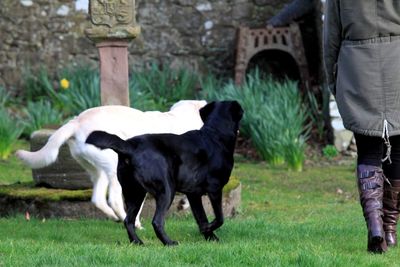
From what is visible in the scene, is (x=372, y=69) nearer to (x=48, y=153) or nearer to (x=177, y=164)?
(x=177, y=164)

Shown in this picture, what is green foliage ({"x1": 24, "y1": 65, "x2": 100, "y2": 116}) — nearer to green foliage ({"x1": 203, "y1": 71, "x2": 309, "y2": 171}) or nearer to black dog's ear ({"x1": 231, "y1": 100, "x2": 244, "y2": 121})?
green foliage ({"x1": 203, "y1": 71, "x2": 309, "y2": 171})

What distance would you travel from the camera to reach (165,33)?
46.7 feet

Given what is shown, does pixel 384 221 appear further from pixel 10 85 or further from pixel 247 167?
pixel 10 85

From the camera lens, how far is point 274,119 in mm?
11516

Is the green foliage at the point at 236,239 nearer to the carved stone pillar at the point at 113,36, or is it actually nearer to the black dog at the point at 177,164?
the black dog at the point at 177,164

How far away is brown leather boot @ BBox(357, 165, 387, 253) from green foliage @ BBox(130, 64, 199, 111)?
6.99 metres

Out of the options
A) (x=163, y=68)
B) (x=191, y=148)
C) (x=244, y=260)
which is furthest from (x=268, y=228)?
(x=163, y=68)

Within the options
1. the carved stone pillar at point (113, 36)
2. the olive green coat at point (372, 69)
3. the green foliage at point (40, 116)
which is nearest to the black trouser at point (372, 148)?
the olive green coat at point (372, 69)

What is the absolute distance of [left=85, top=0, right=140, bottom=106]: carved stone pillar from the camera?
8.16 metres

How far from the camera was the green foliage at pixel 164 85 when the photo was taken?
42.3 feet

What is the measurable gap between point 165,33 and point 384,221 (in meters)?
8.65

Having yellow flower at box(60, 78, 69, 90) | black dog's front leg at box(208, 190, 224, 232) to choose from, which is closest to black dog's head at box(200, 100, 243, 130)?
black dog's front leg at box(208, 190, 224, 232)

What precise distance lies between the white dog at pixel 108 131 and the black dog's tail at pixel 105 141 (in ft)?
4.36

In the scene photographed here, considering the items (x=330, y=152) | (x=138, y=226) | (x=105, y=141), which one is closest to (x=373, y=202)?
(x=105, y=141)
